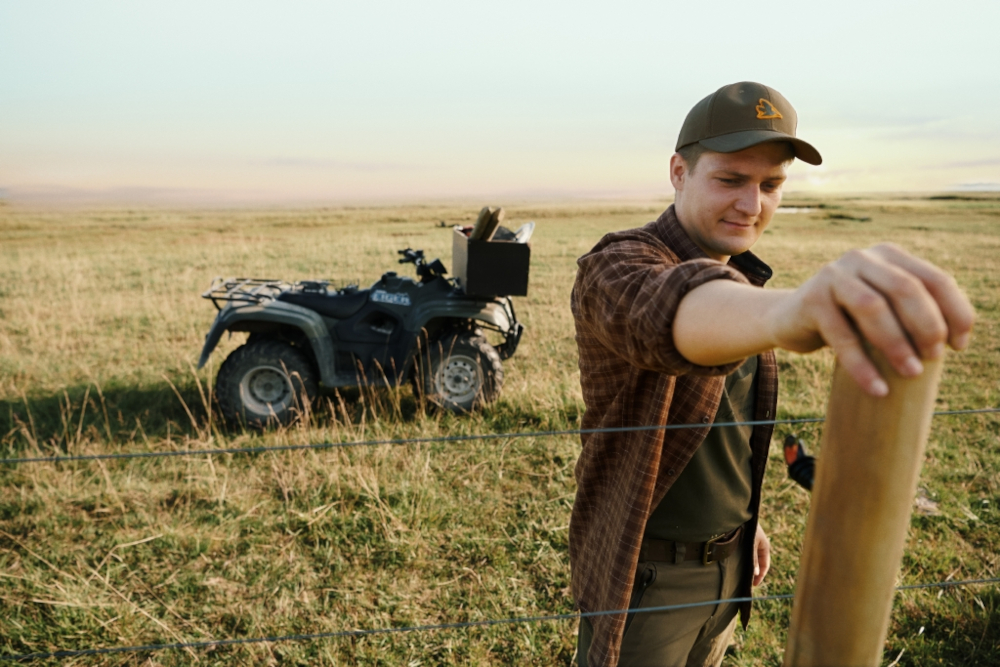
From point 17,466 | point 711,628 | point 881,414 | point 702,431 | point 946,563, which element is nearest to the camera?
point 881,414

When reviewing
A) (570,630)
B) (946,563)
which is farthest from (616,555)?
(946,563)

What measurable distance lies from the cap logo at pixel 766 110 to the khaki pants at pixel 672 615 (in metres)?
1.20

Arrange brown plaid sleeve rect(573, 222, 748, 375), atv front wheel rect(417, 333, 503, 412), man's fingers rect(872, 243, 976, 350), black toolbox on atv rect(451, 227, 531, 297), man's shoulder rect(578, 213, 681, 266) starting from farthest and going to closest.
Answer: atv front wheel rect(417, 333, 503, 412), black toolbox on atv rect(451, 227, 531, 297), man's shoulder rect(578, 213, 681, 266), brown plaid sleeve rect(573, 222, 748, 375), man's fingers rect(872, 243, 976, 350)

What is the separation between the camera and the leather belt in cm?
175

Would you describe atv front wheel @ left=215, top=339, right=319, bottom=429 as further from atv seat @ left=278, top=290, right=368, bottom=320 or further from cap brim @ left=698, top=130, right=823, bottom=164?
cap brim @ left=698, top=130, right=823, bottom=164

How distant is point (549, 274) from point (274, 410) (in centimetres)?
903

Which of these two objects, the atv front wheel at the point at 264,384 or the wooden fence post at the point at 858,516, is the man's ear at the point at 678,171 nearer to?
the wooden fence post at the point at 858,516

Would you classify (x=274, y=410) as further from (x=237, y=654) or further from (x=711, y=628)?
(x=711, y=628)

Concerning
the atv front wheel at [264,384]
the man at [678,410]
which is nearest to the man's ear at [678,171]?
the man at [678,410]

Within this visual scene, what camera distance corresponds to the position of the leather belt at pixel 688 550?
5.76 feet

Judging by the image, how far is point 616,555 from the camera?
162 centimetres

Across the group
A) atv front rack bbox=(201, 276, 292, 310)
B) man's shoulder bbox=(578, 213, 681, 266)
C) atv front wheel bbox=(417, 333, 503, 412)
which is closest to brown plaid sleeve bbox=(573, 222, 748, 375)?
man's shoulder bbox=(578, 213, 681, 266)

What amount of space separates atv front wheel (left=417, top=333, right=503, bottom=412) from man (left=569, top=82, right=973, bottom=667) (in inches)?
137

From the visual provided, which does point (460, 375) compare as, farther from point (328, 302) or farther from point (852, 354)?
point (852, 354)
